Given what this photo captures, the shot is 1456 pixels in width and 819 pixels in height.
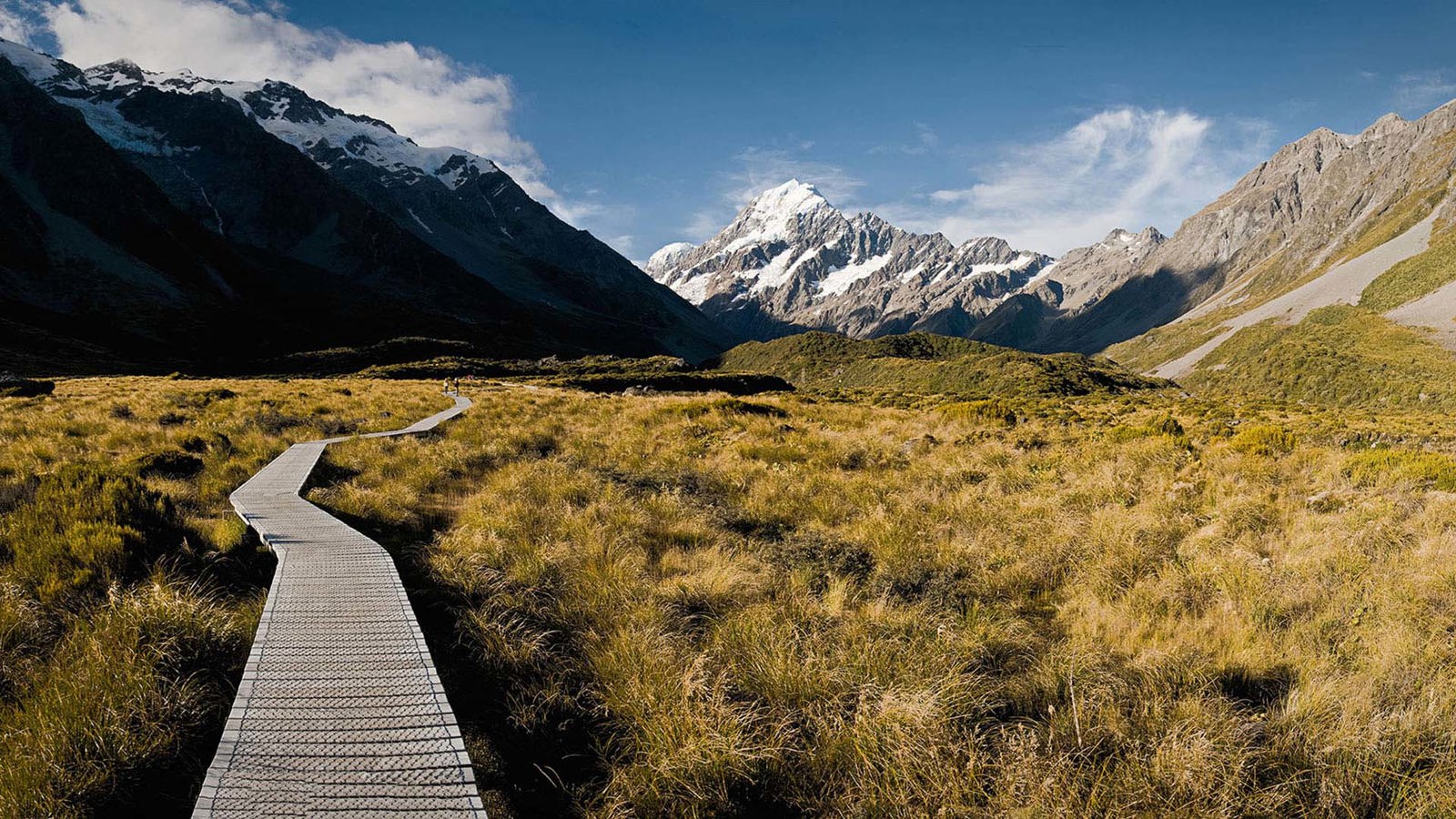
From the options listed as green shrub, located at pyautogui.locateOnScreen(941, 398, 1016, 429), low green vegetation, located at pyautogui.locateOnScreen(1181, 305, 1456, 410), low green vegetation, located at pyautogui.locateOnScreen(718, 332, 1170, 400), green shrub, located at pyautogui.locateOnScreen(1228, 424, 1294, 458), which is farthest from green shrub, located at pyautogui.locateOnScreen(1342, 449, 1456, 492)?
low green vegetation, located at pyautogui.locateOnScreen(1181, 305, 1456, 410)

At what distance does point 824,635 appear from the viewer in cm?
534

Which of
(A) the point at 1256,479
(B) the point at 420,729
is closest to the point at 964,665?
(B) the point at 420,729

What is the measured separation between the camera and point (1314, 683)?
4527 mm

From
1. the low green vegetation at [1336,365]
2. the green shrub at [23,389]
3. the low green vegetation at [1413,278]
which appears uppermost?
the low green vegetation at [1413,278]

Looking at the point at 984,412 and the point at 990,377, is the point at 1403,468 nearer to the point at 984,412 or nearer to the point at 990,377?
the point at 984,412

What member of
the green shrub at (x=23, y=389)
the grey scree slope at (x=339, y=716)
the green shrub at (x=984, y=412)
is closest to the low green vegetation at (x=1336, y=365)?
the green shrub at (x=984, y=412)

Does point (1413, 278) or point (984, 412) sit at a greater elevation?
point (1413, 278)

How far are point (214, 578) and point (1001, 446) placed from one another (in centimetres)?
1613

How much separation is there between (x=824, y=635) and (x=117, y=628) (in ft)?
19.3

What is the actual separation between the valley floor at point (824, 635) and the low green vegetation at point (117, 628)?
0.03m

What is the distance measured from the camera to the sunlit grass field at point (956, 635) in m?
3.71

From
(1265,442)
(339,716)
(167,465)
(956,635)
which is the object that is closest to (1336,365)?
(1265,442)

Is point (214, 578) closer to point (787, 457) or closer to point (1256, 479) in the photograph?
point (787, 457)

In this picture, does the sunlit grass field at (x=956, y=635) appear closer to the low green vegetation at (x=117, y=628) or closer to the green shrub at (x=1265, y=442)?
the low green vegetation at (x=117, y=628)
